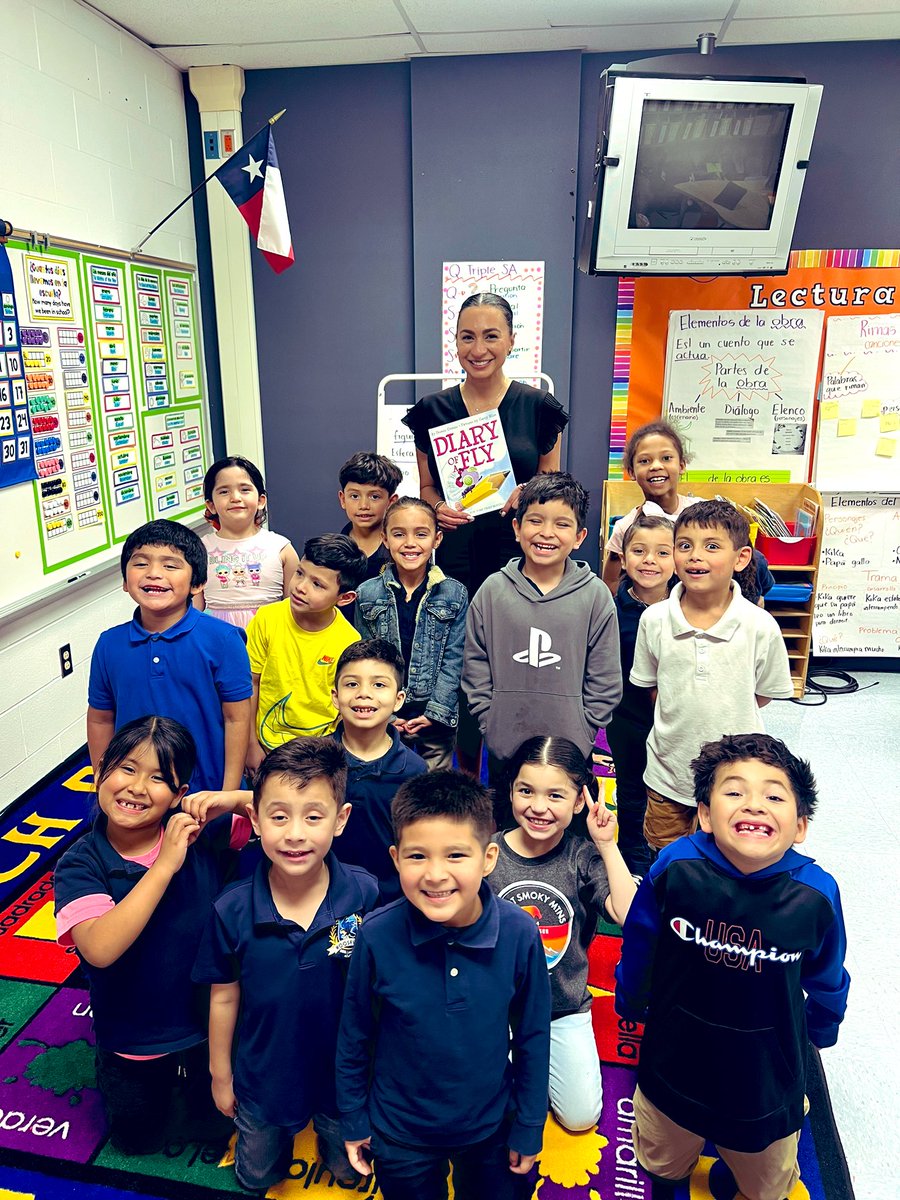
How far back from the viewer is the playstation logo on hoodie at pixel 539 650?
216 centimetres

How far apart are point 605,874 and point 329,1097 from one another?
26.6 inches

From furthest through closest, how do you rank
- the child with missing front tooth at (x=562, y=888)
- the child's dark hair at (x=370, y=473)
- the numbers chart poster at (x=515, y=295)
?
the numbers chart poster at (x=515, y=295), the child's dark hair at (x=370, y=473), the child with missing front tooth at (x=562, y=888)

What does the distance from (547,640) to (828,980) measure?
3.28ft

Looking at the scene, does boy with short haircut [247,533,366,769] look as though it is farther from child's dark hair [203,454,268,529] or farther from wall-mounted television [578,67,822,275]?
wall-mounted television [578,67,822,275]

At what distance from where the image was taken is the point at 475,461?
2.70m

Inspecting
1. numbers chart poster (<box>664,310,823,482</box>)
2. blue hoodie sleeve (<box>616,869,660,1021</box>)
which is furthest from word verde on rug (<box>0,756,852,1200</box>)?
numbers chart poster (<box>664,310,823,482</box>)

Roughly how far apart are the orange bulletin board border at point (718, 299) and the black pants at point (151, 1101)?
3.37 meters

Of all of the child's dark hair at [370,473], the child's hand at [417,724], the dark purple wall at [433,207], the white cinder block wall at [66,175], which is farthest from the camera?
the dark purple wall at [433,207]

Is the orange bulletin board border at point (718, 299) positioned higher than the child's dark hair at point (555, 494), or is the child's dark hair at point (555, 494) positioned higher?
the orange bulletin board border at point (718, 299)

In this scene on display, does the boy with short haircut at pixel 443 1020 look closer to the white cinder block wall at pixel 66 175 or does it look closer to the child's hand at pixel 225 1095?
the child's hand at pixel 225 1095

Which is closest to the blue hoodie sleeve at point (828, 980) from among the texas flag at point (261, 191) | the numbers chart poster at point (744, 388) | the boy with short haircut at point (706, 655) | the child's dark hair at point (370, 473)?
the boy with short haircut at point (706, 655)

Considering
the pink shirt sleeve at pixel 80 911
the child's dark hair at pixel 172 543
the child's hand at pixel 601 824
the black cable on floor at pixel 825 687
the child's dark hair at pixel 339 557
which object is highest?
the child's dark hair at pixel 172 543

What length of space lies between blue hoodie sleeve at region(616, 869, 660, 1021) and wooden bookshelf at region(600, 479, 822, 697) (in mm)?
2596

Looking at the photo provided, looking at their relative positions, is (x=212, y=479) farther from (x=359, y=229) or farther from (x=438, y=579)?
(x=359, y=229)
